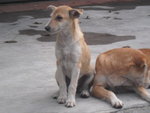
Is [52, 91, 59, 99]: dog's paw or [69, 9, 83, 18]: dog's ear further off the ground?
[69, 9, 83, 18]: dog's ear

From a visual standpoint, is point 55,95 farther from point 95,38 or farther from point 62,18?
point 95,38

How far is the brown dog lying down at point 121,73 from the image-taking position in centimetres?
535

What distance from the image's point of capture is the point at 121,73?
17.7ft

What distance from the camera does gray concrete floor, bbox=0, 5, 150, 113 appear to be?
17.3ft

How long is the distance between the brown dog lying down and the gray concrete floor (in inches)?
A: 5.1

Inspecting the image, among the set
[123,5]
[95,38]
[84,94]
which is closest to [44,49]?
[95,38]

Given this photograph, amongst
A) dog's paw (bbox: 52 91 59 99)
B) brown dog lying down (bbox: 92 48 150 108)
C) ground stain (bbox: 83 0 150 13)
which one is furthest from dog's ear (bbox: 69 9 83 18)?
ground stain (bbox: 83 0 150 13)

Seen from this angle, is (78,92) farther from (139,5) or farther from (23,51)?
(139,5)

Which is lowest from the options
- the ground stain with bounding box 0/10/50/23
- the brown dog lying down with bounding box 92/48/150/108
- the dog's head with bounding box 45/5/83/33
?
the ground stain with bounding box 0/10/50/23

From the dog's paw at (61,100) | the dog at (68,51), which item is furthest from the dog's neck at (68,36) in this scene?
the dog's paw at (61,100)

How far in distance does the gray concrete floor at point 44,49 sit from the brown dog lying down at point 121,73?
0.13 metres

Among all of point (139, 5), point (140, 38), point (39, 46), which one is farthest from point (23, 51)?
point (139, 5)

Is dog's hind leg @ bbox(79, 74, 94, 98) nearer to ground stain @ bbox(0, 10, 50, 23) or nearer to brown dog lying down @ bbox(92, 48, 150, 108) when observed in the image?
brown dog lying down @ bbox(92, 48, 150, 108)

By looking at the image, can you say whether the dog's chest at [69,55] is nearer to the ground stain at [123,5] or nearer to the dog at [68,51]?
the dog at [68,51]
